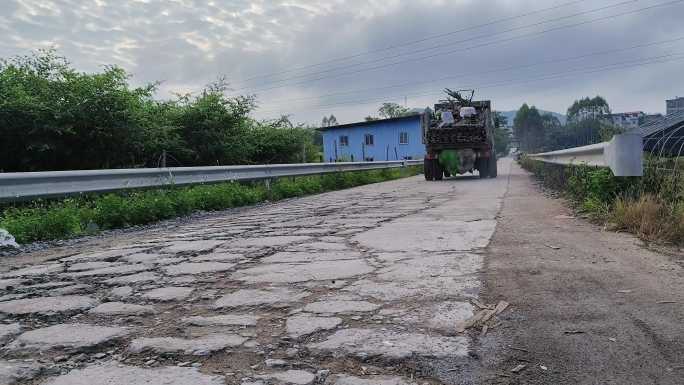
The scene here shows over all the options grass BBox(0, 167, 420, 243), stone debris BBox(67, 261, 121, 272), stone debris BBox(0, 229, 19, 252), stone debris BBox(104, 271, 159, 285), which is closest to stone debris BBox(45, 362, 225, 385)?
stone debris BBox(104, 271, 159, 285)

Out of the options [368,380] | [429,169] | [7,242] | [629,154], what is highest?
[629,154]

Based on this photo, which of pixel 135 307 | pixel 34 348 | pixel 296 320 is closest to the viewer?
pixel 34 348

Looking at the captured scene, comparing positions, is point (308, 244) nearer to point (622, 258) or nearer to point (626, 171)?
point (622, 258)

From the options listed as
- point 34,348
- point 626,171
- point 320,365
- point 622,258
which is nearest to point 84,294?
point 34,348

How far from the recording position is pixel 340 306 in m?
2.84

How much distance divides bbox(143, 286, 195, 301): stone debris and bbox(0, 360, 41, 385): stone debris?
38.6 inches

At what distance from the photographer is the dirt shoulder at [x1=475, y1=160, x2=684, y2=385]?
77.4 inches

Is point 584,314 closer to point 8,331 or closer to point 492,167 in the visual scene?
point 8,331

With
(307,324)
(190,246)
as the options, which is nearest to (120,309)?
(307,324)

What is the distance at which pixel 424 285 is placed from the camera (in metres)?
3.20

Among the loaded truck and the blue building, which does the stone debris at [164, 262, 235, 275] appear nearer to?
the loaded truck

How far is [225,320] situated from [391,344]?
2.94ft

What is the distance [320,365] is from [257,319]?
0.68m

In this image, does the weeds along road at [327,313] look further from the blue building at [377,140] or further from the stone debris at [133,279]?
the blue building at [377,140]
